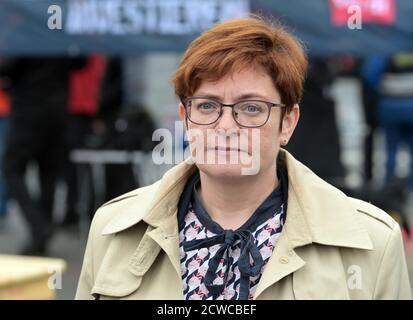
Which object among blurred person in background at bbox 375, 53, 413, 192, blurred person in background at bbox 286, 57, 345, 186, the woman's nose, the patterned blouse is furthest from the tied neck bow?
blurred person in background at bbox 375, 53, 413, 192

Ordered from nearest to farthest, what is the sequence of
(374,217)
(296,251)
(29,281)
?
(296,251) < (374,217) < (29,281)

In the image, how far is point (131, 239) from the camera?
2.69 meters

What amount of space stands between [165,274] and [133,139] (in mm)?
5545

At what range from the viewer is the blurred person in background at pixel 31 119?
7363mm

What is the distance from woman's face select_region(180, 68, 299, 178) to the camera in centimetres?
257

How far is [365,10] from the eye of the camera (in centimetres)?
610

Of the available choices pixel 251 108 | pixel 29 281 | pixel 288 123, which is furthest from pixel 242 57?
pixel 29 281

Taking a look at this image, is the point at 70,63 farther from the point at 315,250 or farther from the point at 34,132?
the point at 315,250

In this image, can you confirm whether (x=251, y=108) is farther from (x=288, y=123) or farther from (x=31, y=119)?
(x=31, y=119)

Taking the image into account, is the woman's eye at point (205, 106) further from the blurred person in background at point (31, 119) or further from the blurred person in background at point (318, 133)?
the blurred person in background at point (31, 119)

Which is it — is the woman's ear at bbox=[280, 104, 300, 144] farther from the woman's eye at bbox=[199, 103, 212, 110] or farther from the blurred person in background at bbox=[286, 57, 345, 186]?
the blurred person in background at bbox=[286, 57, 345, 186]

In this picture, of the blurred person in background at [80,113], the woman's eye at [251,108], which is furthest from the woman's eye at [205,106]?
the blurred person in background at [80,113]

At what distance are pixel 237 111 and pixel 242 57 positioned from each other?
0.15 m
